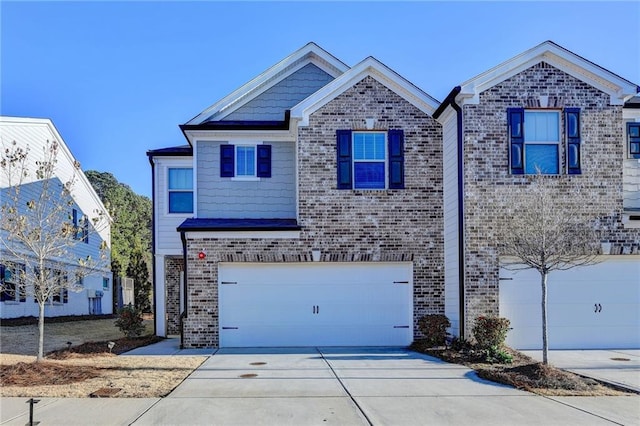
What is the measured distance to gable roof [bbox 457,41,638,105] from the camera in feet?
43.3

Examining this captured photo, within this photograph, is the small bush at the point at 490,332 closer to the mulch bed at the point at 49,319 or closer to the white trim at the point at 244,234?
the white trim at the point at 244,234

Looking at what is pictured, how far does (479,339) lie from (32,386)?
27.3ft

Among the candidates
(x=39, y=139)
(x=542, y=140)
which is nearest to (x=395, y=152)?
(x=542, y=140)

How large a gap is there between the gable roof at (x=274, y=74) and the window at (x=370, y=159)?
9.78ft

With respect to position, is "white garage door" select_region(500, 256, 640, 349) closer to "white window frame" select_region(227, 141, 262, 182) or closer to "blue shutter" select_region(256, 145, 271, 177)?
"blue shutter" select_region(256, 145, 271, 177)

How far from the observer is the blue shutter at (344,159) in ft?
47.3

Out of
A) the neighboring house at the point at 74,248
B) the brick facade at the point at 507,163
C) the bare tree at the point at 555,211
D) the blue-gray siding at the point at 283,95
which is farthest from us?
the neighboring house at the point at 74,248

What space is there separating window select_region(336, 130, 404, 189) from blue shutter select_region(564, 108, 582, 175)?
12.7 ft

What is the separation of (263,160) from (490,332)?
7.31m

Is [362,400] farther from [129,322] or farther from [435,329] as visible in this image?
[129,322]

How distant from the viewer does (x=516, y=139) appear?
13227 millimetres

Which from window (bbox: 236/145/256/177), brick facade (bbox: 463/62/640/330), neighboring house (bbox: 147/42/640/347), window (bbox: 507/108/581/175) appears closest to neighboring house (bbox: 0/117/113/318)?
neighboring house (bbox: 147/42/640/347)

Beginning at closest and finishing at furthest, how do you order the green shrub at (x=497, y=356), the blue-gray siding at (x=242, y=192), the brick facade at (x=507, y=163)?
A: the green shrub at (x=497, y=356) → the brick facade at (x=507, y=163) → the blue-gray siding at (x=242, y=192)

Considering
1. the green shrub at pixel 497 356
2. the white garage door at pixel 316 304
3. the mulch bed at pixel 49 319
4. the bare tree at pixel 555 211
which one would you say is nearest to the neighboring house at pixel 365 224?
the white garage door at pixel 316 304
